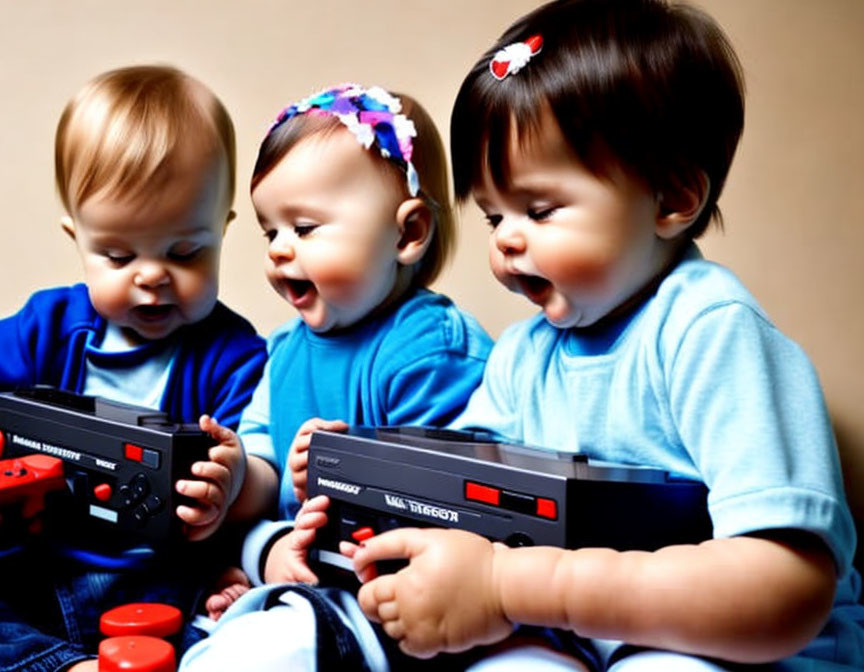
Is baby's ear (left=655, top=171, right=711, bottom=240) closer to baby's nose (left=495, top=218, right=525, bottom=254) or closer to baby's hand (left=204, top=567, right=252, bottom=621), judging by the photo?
baby's nose (left=495, top=218, right=525, bottom=254)

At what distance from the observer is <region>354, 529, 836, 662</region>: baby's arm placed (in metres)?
0.60

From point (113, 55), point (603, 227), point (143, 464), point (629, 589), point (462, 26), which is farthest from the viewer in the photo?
point (113, 55)

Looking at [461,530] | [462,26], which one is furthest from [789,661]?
[462,26]

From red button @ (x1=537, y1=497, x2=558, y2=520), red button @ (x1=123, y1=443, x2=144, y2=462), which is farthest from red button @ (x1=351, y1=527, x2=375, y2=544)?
red button @ (x1=123, y1=443, x2=144, y2=462)

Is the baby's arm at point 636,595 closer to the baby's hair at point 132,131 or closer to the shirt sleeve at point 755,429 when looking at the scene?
the shirt sleeve at point 755,429

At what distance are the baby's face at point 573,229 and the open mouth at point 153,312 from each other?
476 mm

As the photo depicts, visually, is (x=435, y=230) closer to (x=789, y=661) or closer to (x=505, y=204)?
(x=505, y=204)

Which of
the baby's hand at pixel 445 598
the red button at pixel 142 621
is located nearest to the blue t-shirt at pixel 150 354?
the red button at pixel 142 621

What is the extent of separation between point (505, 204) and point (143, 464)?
0.39 metres

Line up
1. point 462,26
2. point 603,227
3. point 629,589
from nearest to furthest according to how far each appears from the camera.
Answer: point 629,589, point 603,227, point 462,26

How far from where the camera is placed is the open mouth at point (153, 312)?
110cm

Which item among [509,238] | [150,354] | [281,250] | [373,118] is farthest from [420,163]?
[150,354]

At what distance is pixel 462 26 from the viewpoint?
49.1 inches

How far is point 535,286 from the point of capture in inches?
31.6
